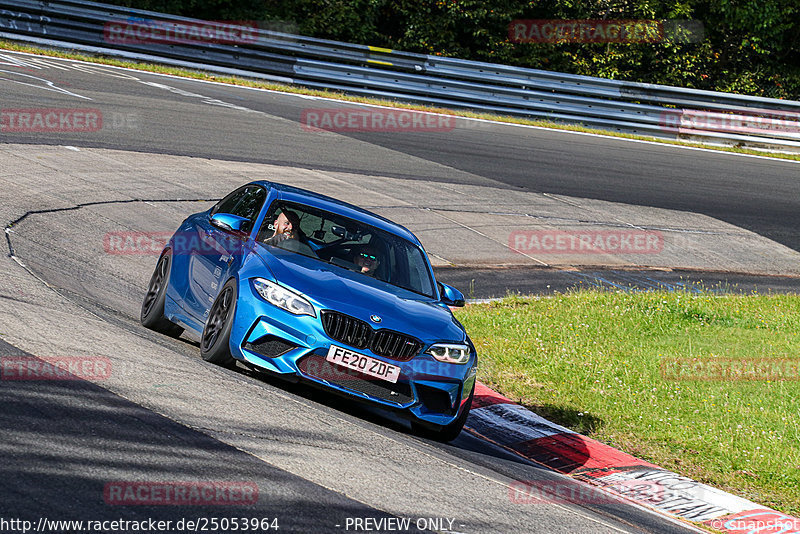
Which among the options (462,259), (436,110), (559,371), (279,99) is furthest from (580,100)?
(559,371)

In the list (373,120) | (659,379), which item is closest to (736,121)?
(373,120)

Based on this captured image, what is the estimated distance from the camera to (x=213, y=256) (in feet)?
26.9

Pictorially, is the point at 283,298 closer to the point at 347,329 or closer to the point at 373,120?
the point at 347,329

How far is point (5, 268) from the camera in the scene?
896 cm

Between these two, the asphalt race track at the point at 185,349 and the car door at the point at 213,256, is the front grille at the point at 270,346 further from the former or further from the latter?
the car door at the point at 213,256

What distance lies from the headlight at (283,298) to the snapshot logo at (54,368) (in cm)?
124

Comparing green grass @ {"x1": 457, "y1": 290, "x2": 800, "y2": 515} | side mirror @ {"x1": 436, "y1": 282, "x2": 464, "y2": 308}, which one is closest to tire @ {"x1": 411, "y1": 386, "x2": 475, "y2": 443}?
side mirror @ {"x1": 436, "y1": 282, "x2": 464, "y2": 308}

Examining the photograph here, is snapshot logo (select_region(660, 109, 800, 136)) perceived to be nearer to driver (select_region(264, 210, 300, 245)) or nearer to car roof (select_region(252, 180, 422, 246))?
car roof (select_region(252, 180, 422, 246))

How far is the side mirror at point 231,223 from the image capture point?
7.99m

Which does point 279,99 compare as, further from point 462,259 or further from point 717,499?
point 717,499

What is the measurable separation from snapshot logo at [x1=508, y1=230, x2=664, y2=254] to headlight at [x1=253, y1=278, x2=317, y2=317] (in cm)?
1022

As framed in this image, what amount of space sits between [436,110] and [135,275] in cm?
1619

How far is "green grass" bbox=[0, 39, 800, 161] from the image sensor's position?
82.2 feet

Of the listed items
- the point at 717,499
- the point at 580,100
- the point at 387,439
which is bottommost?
the point at 717,499
